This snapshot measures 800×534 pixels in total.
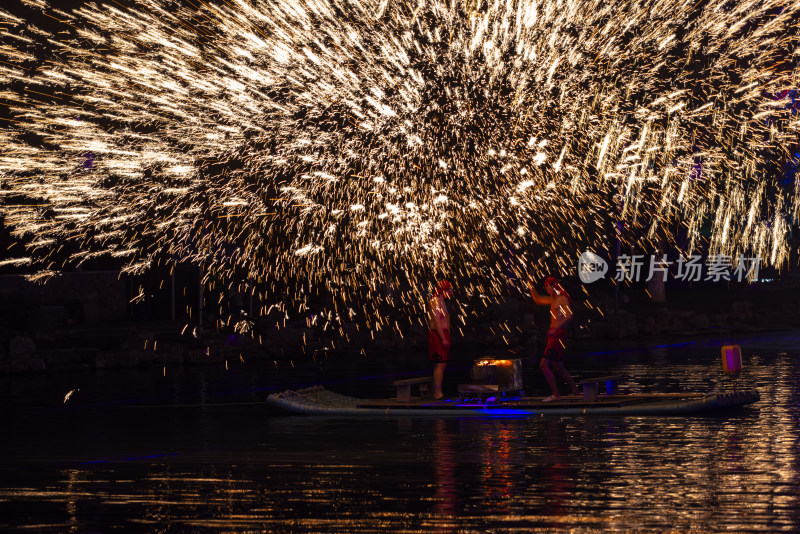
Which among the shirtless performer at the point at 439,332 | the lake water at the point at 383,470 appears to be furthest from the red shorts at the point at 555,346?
the shirtless performer at the point at 439,332

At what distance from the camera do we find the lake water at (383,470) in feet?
31.4

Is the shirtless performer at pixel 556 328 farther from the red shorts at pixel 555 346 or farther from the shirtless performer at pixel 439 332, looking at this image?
the shirtless performer at pixel 439 332

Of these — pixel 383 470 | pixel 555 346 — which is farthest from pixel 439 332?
pixel 383 470

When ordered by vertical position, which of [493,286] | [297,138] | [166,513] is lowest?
[166,513]

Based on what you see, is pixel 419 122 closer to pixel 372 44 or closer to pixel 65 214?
pixel 372 44

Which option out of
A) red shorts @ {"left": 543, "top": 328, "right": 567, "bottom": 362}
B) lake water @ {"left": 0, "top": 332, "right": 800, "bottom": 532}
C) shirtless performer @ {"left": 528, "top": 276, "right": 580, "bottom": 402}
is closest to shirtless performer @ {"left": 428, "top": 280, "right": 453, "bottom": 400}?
shirtless performer @ {"left": 528, "top": 276, "right": 580, "bottom": 402}

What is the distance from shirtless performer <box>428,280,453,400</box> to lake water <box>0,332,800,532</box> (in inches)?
70.4

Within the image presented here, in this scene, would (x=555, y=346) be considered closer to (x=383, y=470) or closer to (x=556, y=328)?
(x=556, y=328)

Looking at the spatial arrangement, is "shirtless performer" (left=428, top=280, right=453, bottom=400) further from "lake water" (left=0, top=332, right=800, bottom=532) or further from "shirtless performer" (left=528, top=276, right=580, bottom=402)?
"lake water" (left=0, top=332, right=800, bottom=532)

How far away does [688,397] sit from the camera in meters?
17.1

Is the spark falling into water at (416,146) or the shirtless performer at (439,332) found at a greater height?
the spark falling into water at (416,146)

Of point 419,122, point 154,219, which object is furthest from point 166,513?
point 154,219

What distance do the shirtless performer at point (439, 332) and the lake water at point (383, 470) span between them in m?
1.79

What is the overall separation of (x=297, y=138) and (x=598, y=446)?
19.3 m
